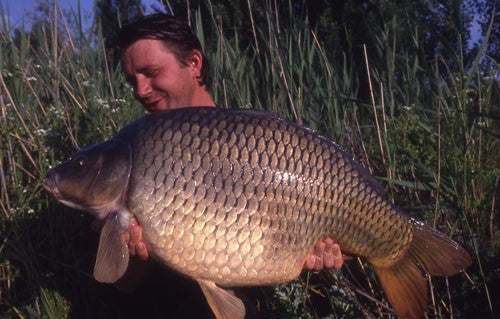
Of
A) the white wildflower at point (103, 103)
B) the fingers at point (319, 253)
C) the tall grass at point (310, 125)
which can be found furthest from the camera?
the white wildflower at point (103, 103)

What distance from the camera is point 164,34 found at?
7.39 feet

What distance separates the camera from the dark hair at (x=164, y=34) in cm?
225

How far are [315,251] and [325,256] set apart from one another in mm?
34

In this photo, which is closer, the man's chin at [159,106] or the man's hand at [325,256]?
the man's hand at [325,256]

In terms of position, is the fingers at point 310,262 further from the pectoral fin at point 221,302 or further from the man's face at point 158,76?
the man's face at point 158,76

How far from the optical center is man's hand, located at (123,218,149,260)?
1.55 metres

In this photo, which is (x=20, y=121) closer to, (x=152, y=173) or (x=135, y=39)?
(x=135, y=39)

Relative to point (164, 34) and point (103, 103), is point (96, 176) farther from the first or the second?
point (103, 103)

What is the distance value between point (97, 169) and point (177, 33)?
85cm

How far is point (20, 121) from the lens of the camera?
2502mm

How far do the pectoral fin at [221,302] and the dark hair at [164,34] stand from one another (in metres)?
0.94

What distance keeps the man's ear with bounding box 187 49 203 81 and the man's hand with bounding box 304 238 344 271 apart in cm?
90

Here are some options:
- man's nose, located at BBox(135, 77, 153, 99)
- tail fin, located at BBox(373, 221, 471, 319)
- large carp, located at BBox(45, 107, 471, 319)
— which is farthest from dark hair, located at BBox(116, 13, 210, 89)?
tail fin, located at BBox(373, 221, 471, 319)

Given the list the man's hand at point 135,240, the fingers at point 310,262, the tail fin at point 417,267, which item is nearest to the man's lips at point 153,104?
the man's hand at point 135,240
